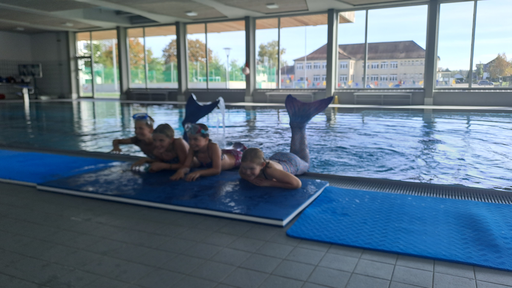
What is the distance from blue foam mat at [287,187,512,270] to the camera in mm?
2053

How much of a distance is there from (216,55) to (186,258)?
58.2 ft

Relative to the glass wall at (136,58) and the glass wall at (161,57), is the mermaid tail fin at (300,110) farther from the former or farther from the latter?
the glass wall at (136,58)

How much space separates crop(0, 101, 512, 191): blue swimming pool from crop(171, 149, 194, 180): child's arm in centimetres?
171

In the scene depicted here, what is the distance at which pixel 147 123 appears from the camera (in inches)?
154

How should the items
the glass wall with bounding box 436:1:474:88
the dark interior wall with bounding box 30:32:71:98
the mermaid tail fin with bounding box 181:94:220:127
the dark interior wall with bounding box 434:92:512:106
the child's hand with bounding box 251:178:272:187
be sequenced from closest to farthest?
the child's hand with bounding box 251:178:272:187, the mermaid tail fin with bounding box 181:94:220:127, the dark interior wall with bounding box 434:92:512:106, the glass wall with bounding box 436:1:474:88, the dark interior wall with bounding box 30:32:71:98

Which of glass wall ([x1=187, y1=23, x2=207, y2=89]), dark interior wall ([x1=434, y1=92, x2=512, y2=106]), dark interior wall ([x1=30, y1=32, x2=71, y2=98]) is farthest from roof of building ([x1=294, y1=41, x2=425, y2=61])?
dark interior wall ([x1=30, y1=32, x2=71, y2=98])

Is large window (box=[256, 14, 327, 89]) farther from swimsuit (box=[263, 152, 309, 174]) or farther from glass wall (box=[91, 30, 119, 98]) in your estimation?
swimsuit (box=[263, 152, 309, 174])

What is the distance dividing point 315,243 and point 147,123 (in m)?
2.38

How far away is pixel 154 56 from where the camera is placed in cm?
2056

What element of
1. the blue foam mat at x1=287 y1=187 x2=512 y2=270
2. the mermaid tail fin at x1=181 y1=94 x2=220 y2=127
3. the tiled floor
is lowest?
the tiled floor

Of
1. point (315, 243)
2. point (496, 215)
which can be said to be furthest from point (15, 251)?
point (496, 215)

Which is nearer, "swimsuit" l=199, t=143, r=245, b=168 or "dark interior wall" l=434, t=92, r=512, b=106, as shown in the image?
"swimsuit" l=199, t=143, r=245, b=168

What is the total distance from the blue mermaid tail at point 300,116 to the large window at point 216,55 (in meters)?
14.5

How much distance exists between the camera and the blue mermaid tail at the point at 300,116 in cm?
397
